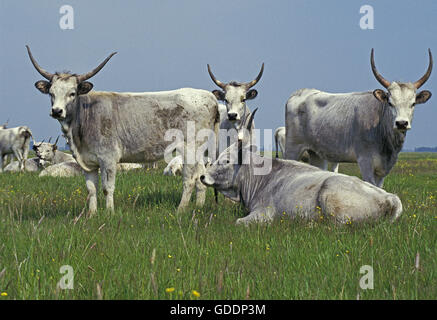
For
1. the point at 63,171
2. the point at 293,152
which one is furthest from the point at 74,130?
the point at 63,171

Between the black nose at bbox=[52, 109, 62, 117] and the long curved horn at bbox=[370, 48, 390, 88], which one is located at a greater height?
the long curved horn at bbox=[370, 48, 390, 88]

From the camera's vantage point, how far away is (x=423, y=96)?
8734mm

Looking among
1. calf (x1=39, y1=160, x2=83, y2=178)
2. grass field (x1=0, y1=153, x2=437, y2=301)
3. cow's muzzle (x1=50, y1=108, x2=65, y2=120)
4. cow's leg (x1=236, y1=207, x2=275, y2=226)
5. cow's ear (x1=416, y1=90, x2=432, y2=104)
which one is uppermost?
cow's ear (x1=416, y1=90, x2=432, y2=104)

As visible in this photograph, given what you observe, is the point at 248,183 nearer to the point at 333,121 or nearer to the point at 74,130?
the point at 74,130

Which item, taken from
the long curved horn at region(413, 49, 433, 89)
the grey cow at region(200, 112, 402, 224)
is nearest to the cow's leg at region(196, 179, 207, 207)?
the grey cow at region(200, 112, 402, 224)

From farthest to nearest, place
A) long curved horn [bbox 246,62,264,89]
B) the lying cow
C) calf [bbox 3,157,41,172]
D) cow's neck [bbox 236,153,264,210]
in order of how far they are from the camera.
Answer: the lying cow < calf [bbox 3,157,41,172] < long curved horn [bbox 246,62,264,89] < cow's neck [bbox 236,153,264,210]

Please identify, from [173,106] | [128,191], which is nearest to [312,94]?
[173,106]

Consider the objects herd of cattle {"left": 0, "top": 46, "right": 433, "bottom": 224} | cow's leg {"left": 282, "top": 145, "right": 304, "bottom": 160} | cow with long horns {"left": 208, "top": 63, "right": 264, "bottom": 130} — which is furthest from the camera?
cow's leg {"left": 282, "top": 145, "right": 304, "bottom": 160}

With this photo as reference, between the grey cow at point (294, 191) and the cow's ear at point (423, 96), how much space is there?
330cm

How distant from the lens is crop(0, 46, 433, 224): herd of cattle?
244 inches

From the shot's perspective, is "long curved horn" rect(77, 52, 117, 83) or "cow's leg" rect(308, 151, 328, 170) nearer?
"long curved horn" rect(77, 52, 117, 83)

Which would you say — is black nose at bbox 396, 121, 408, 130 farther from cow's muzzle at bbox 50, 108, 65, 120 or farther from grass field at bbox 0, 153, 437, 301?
cow's muzzle at bbox 50, 108, 65, 120

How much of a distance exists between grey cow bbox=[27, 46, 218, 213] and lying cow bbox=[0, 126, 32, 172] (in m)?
17.0
